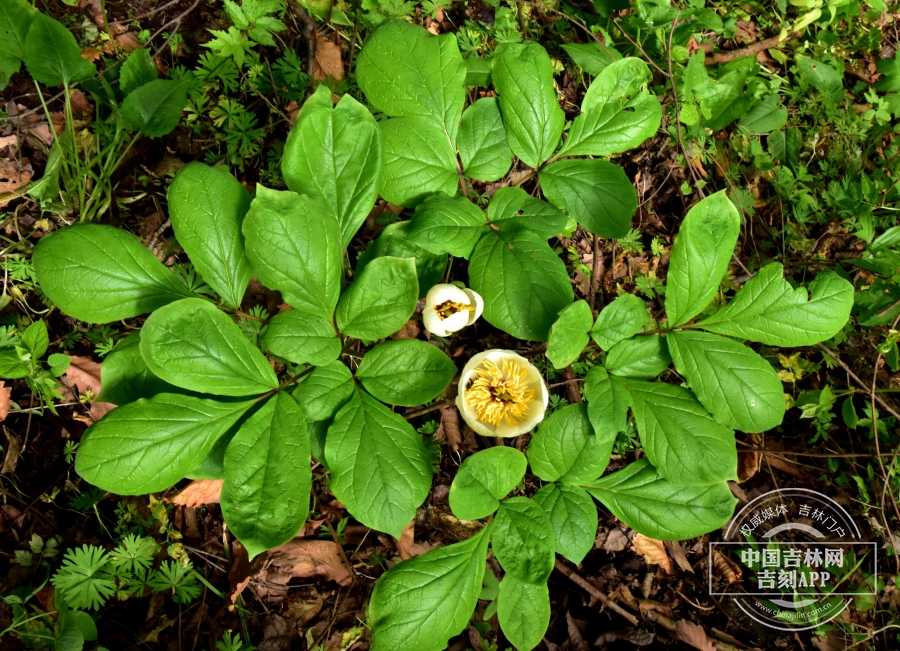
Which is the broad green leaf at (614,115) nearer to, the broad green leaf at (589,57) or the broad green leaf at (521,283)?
the broad green leaf at (521,283)

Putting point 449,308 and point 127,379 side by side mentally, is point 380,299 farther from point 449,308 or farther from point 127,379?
point 127,379

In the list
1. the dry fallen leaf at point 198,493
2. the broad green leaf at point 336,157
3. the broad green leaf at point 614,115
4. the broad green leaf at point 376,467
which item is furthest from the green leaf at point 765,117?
the dry fallen leaf at point 198,493

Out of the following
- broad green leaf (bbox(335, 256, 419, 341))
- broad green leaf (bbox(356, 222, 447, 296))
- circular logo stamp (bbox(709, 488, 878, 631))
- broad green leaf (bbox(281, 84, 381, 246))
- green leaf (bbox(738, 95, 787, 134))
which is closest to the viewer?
broad green leaf (bbox(335, 256, 419, 341))

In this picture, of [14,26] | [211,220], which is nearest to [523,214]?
[211,220]

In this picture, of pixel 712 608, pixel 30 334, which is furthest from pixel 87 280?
pixel 712 608

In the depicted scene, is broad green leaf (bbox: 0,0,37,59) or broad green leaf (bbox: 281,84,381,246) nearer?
broad green leaf (bbox: 281,84,381,246)

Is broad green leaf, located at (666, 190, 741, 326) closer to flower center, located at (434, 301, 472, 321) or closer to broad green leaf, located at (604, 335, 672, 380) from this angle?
broad green leaf, located at (604, 335, 672, 380)

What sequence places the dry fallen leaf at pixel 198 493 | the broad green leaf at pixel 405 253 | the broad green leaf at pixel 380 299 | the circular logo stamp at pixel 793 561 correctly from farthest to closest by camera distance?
the circular logo stamp at pixel 793 561 → the dry fallen leaf at pixel 198 493 → the broad green leaf at pixel 405 253 → the broad green leaf at pixel 380 299

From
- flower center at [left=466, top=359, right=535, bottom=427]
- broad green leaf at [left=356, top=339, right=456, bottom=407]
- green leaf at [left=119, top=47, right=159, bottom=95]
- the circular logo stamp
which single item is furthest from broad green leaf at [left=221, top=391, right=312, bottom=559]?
the circular logo stamp
